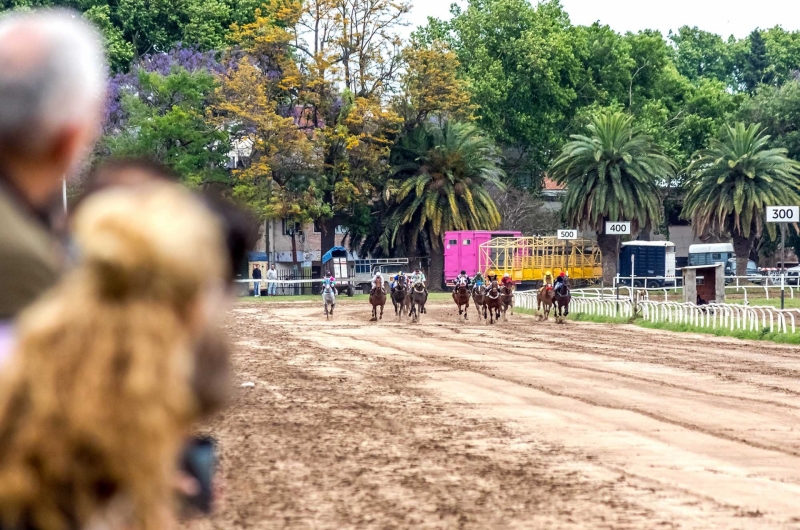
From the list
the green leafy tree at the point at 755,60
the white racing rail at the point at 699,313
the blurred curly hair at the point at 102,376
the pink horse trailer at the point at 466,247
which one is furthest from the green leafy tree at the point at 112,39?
the blurred curly hair at the point at 102,376

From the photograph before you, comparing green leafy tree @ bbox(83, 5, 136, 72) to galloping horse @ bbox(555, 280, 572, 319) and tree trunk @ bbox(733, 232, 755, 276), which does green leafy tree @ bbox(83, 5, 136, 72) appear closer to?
tree trunk @ bbox(733, 232, 755, 276)

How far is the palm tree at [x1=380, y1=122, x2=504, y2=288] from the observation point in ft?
222

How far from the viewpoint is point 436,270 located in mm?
71312

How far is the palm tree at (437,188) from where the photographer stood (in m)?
67.6

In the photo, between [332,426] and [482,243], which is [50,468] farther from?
[482,243]

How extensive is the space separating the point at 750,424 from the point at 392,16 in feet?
180

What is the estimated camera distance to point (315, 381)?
18.5 m

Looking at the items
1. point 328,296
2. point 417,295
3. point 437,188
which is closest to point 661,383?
point 417,295

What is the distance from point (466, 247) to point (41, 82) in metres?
63.5

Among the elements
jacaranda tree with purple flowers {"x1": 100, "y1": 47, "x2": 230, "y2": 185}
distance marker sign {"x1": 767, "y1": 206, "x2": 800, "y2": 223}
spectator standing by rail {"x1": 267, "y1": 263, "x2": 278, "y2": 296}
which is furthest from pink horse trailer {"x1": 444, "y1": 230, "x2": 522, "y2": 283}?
distance marker sign {"x1": 767, "y1": 206, "x2": 800, "y2": 223}

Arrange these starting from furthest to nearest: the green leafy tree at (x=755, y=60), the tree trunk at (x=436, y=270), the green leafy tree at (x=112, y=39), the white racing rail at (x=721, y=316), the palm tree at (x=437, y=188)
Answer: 1. the green leafy tree at (x=755, y=60)
2. the green leafy tree at (x=112, y=39)
3. the tree trunk at (x=436, y=270)
4. the palm tree at (x=437, y=188)
5. the white racing rail at (x=721, y=316)

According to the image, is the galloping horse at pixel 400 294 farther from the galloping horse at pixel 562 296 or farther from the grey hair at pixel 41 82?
the grey hair at pixel 41 82

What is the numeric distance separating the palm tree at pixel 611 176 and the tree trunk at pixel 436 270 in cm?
792

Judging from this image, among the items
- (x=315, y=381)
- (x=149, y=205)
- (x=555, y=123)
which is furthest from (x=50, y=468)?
(x=555, y=123)
